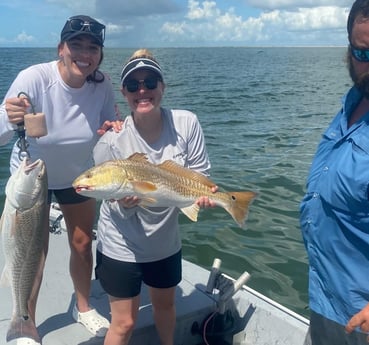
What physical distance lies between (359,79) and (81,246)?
288 cm

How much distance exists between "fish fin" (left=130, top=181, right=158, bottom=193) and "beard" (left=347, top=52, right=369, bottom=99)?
150 cm

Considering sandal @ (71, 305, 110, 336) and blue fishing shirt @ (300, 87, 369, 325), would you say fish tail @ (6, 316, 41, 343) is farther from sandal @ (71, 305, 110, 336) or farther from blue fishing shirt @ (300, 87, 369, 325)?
blue fishing shirt @ (300, 87, 369, 325)

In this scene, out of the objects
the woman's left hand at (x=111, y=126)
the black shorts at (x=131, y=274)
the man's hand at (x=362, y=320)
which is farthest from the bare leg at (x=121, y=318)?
the man's hand at (x=362, y=320)

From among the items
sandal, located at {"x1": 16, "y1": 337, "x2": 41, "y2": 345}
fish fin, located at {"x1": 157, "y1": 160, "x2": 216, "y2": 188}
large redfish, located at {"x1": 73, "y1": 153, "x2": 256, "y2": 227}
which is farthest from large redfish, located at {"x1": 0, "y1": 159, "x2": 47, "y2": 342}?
fish fin, located at {"x1": 157, "y1": 160, "x2": 216, "y2": 188}

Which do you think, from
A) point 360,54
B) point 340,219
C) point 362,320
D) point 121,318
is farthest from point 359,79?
point 121,318

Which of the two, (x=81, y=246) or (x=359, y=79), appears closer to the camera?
(x=359, y=79)

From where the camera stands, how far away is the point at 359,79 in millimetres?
2789

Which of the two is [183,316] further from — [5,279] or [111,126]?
[111,126]

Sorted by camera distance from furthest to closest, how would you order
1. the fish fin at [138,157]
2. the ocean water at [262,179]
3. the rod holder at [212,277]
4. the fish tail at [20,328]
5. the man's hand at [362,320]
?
the ocean water at [262,179], the rod holder at [212,277], the fish tail at [20,328], the fish fin at [138,157], the man's hand at [362,320]

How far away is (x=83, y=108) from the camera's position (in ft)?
14.0

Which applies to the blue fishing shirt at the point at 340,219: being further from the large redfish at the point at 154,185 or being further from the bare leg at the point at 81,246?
the bare leg at the point at 81,246

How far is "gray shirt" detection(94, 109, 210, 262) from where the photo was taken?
12.3 ft

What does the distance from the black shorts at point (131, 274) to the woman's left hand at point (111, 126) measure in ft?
3.07

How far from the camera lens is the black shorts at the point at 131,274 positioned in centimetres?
377
